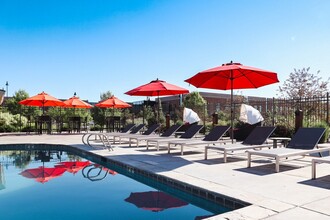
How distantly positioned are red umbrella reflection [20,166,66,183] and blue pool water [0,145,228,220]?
20mm

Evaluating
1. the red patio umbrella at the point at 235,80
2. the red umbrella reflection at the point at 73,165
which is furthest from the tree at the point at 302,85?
the red umbrella reflection at the point at 73,165

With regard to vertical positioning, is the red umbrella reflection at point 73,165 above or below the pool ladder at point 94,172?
below

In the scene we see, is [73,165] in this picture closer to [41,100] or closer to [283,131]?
[283,131]

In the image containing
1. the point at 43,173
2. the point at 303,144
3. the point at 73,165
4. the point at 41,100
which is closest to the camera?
the point at 303,144

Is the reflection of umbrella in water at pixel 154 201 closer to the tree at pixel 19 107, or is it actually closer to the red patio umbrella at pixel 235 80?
the red patio umbrella at pixel 235 80

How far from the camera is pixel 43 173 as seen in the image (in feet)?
22.8

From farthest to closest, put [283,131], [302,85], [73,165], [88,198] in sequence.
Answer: [302,85], [283,131], [73,165], [88,198]

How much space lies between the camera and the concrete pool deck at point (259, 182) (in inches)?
122

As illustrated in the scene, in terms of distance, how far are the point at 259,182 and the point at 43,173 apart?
5080 millimetres

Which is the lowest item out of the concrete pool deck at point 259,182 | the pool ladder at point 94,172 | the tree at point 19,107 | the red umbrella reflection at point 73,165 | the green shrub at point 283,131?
the red umbrella reflection at point 73,165

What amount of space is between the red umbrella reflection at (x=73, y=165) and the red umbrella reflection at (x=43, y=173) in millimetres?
196

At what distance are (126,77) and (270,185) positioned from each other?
57.8ft

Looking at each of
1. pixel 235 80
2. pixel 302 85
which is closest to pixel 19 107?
pixel 235 80

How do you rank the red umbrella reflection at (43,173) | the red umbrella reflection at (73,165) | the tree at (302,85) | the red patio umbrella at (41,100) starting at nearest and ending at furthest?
the red umbrella reflection at (43,173), the red umbrella reflection at (73,165), the red patio umbrella at (41,100), the tree at (302,85)
